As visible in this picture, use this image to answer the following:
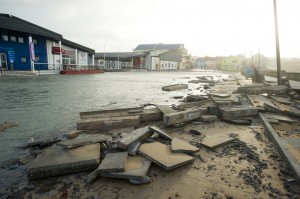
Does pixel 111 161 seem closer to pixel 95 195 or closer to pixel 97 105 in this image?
pixel 95 195

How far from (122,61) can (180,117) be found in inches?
2042

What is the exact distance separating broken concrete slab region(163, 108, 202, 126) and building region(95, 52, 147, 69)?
45114mm

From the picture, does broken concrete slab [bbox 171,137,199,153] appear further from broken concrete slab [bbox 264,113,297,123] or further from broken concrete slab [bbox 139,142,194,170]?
broken concrete slab [bbox 264,113,297,123]

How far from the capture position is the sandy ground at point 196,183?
2.61 metres

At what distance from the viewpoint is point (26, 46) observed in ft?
89.2

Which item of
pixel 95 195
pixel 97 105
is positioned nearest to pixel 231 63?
pixel 97 105

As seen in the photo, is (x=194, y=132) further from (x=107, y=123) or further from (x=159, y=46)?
(x=159, y=46)

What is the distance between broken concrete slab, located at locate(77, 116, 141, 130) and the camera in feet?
16.8

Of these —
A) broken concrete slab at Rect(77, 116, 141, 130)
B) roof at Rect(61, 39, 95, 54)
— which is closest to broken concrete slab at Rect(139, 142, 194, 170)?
broken concrete slab at Rect(77, 116, 141, 130)

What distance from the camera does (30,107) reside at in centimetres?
766

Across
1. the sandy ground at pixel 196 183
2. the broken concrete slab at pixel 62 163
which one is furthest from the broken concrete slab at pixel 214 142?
the broken concrete slab at pixel 62 163

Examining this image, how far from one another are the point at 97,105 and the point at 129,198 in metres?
6.21

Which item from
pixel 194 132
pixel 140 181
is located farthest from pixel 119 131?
pixel 140 181

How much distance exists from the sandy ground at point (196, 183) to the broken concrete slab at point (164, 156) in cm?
10
